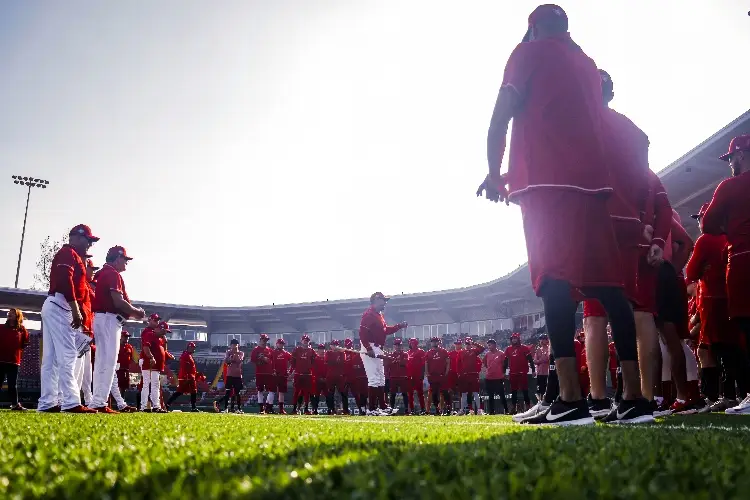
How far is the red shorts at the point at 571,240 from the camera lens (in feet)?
11.5

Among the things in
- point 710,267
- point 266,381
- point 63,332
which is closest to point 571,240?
point 710,267

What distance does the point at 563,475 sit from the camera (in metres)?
1.33

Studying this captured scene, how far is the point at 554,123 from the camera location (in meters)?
3.77

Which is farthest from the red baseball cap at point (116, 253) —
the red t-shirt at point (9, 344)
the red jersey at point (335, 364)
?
the red jersey at point (335, 364)

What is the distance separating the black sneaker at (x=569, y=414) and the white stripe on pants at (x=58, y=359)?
5801mm

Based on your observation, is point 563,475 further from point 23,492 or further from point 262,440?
point 262,440

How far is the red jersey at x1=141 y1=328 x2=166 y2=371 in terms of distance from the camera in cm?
1441

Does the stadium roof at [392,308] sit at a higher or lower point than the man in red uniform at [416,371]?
higher

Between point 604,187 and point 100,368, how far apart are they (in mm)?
6784

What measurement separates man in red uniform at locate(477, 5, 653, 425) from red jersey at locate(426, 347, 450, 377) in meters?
16.2

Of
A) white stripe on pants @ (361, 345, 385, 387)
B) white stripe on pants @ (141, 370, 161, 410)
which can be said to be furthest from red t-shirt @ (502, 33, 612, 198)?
white stripe on pants @ (141, 370, 161, 410)

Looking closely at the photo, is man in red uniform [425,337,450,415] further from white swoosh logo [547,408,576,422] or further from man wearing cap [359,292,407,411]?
white swoosh logo [547,408,576,422]

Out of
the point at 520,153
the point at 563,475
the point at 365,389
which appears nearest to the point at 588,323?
the point at 520,153

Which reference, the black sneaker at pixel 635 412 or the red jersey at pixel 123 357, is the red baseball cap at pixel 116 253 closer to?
the black sneaker at pixel 635 412
